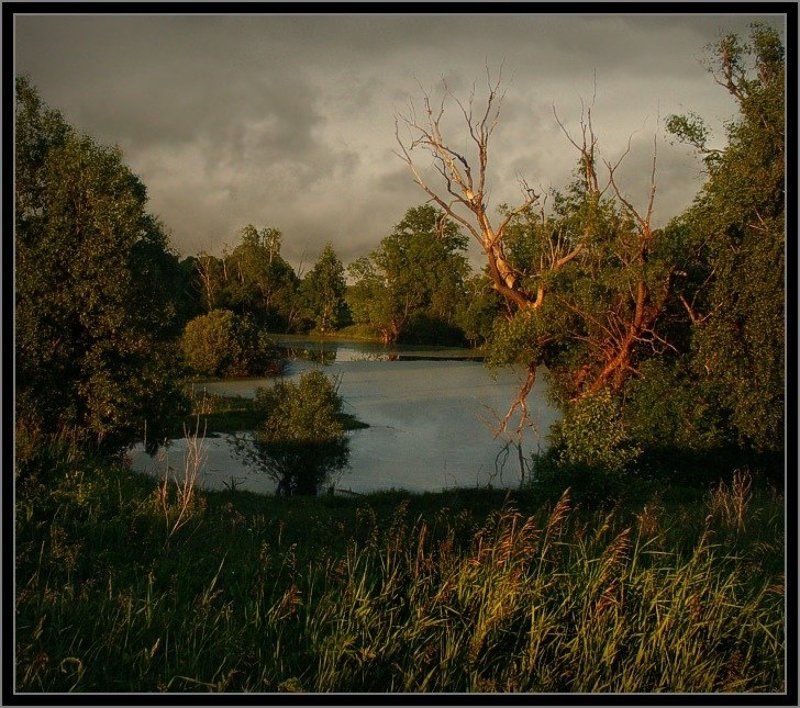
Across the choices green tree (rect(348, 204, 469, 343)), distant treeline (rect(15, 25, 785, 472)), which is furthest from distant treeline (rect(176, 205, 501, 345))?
distant treeline (rect(15, 25, 785, 472))

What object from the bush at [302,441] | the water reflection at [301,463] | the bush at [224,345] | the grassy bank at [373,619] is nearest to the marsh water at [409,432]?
the water reflection at [301,463]

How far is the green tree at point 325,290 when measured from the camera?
4466 centimetres

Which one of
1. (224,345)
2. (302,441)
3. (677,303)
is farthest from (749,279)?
(224,345)

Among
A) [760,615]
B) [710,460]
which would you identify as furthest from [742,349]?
[760,615]

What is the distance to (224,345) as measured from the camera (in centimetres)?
3334

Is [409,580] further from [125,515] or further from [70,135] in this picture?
[70,135]

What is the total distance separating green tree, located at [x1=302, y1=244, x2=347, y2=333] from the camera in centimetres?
4466

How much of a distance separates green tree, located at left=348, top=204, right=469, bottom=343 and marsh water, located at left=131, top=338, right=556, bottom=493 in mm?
7817

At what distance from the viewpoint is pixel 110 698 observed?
378 centimetres

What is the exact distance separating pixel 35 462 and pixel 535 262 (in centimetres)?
1373

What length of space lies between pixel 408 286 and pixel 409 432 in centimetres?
2805

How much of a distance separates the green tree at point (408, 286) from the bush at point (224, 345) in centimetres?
1290

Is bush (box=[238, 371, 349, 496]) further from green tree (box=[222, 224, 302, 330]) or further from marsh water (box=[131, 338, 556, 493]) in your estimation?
green tree (box=[222, 224, 302, 330])

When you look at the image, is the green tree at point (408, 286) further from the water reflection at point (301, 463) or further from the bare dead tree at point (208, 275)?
the water reflection at point (301, 463)
